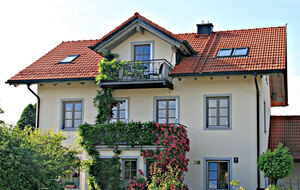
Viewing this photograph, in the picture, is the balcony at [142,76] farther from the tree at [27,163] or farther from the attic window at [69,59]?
the tree at [27,163]

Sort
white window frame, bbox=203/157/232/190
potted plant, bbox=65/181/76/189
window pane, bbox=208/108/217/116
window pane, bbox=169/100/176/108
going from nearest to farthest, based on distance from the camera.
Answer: white window frame, bbox=203/157/232/190 → window pane, bbox=208/108/217/116 → window pane, bbox=169/100/176/108 → potted plant, bbox=65/181/76/189

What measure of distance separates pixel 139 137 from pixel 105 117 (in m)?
2.64

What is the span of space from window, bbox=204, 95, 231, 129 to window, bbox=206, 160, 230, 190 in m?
1.58

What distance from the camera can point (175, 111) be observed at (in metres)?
24.2

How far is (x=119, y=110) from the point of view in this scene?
25.1 m

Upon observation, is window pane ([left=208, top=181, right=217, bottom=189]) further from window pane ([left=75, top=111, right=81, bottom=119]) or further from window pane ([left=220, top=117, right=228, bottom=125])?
window pane ([left=75, top=111, right=81, bottom=119])

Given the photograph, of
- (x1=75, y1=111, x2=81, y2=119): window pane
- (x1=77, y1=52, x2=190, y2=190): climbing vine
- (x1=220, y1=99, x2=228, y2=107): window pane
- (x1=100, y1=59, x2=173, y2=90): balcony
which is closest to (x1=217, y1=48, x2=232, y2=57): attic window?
(x1=220, y1=99, x2=228, y2=107): window pane

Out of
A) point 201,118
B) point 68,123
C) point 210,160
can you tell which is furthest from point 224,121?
point 68,123

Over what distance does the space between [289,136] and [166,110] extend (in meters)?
6.65

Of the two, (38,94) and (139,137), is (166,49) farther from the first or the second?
(38,94)

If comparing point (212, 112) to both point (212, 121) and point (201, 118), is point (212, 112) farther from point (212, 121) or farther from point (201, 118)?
point (201, 118)

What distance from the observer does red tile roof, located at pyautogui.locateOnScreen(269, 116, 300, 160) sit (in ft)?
84.7

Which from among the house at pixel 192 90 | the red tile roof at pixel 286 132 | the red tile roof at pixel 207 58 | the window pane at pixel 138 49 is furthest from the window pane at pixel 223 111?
the window pane at pixel 138 49

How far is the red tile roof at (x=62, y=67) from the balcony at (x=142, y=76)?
4.71ft
